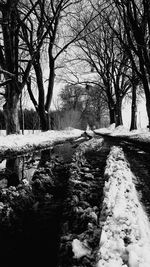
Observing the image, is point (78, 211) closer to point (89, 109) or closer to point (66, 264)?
point (66, 264)

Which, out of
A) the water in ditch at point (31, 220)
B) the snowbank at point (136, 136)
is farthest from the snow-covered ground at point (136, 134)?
the water in ditch at point (31, 220)

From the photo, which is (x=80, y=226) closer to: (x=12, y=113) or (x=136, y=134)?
(x=12, y=113)

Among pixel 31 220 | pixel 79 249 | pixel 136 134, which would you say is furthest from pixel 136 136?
pixel 79 249

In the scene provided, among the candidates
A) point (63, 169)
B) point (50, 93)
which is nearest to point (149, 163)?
point (63, 169)

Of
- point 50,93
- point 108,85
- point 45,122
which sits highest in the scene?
point 108,85

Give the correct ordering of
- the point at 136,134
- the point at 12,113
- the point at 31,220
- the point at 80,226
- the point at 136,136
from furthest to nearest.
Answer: the point at 136,134 → the point at 136,136 → the point at 12,113 → the point at 31,220 → the point at 80,226

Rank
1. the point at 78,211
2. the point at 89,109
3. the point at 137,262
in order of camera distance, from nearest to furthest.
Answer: the point at 137,262
the point at 78,211
the point at 89,109

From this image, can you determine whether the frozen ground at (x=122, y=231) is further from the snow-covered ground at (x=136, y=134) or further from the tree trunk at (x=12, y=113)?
the tree trunk at (x=12, y=113)

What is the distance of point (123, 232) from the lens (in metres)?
2.03

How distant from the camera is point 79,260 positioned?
168 centimetres

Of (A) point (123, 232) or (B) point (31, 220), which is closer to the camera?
(A) point (123, 232)

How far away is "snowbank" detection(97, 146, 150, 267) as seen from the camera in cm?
163

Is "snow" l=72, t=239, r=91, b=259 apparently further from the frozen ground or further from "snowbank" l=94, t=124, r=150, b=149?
"snowbank" l=94, t=124, r=150, b=149

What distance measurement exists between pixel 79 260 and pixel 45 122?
49.4 feet
